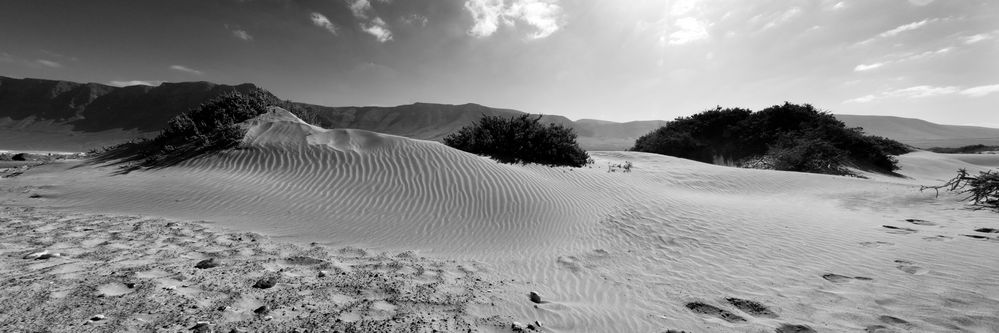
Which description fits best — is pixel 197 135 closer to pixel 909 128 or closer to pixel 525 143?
pixel 525 143

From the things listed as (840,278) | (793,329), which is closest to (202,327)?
(793,329)

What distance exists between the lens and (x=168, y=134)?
10.1m

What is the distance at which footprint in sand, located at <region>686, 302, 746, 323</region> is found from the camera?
3.01 metres

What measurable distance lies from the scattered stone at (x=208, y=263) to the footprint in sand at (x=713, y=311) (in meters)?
4.47

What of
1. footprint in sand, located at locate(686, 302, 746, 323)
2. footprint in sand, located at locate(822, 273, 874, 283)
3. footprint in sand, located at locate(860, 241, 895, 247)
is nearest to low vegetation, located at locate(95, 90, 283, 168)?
footprint in sand, located at locate(686, 302, 746, 323)

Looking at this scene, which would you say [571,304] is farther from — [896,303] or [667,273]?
[896,303]

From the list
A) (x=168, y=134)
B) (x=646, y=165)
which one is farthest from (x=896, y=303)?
(x=168, y=134)

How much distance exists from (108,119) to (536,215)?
70.0 metres

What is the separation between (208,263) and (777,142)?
21.3 m

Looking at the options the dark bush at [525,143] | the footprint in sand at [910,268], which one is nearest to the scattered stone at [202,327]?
A: the footprint in sand at [910,268]

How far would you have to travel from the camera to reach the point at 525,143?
9781 mm

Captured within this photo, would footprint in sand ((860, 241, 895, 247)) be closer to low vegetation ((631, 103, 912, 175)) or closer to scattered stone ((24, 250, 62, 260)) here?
scattered stone ((24, 250, 62, 260))

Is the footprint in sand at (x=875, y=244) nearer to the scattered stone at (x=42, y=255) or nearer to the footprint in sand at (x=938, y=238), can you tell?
the footprint in sand at (x=938, y=238)

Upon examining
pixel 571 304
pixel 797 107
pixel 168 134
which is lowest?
pixel 571 304
